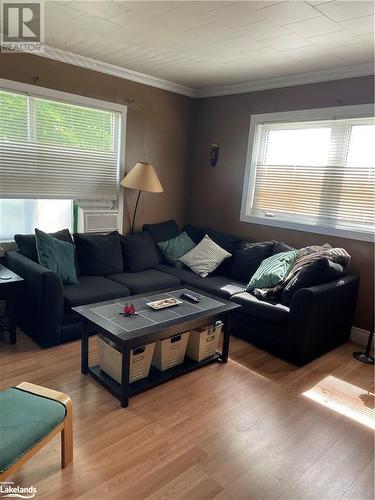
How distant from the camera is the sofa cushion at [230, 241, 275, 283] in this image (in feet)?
12.4

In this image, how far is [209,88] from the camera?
14.8 feet

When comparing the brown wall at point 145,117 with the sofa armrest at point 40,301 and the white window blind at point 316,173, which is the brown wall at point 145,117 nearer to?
the white window blind at point 316,173

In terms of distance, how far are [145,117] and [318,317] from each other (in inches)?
118

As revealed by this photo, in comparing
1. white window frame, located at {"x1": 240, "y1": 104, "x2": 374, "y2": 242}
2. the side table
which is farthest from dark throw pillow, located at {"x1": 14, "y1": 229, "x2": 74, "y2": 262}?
white window frame, located at {"x1": 240, "y1": 104, "x2": 374, "y2": 242}

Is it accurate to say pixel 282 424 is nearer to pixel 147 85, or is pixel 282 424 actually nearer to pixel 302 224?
pixel 302 224

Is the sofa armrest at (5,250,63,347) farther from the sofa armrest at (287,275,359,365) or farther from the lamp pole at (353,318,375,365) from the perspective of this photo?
the lamp pole at (353,318,375,365)

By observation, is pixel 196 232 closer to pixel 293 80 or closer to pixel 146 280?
pixel 146 280

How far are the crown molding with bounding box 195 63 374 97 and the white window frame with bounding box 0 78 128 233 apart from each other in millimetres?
1220

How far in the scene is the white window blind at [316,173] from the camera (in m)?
3.40

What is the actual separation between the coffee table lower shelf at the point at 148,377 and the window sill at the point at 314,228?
6.01 ft

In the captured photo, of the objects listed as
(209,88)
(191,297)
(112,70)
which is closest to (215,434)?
(191,297)

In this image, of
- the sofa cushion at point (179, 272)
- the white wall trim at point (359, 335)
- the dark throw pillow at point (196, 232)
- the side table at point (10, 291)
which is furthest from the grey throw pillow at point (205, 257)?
the side table at point (10, 291)

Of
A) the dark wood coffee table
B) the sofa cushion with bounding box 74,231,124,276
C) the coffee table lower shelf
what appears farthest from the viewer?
the sofa cushion with bounding box 74,231,124,276

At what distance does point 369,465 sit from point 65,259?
9.00 ft
